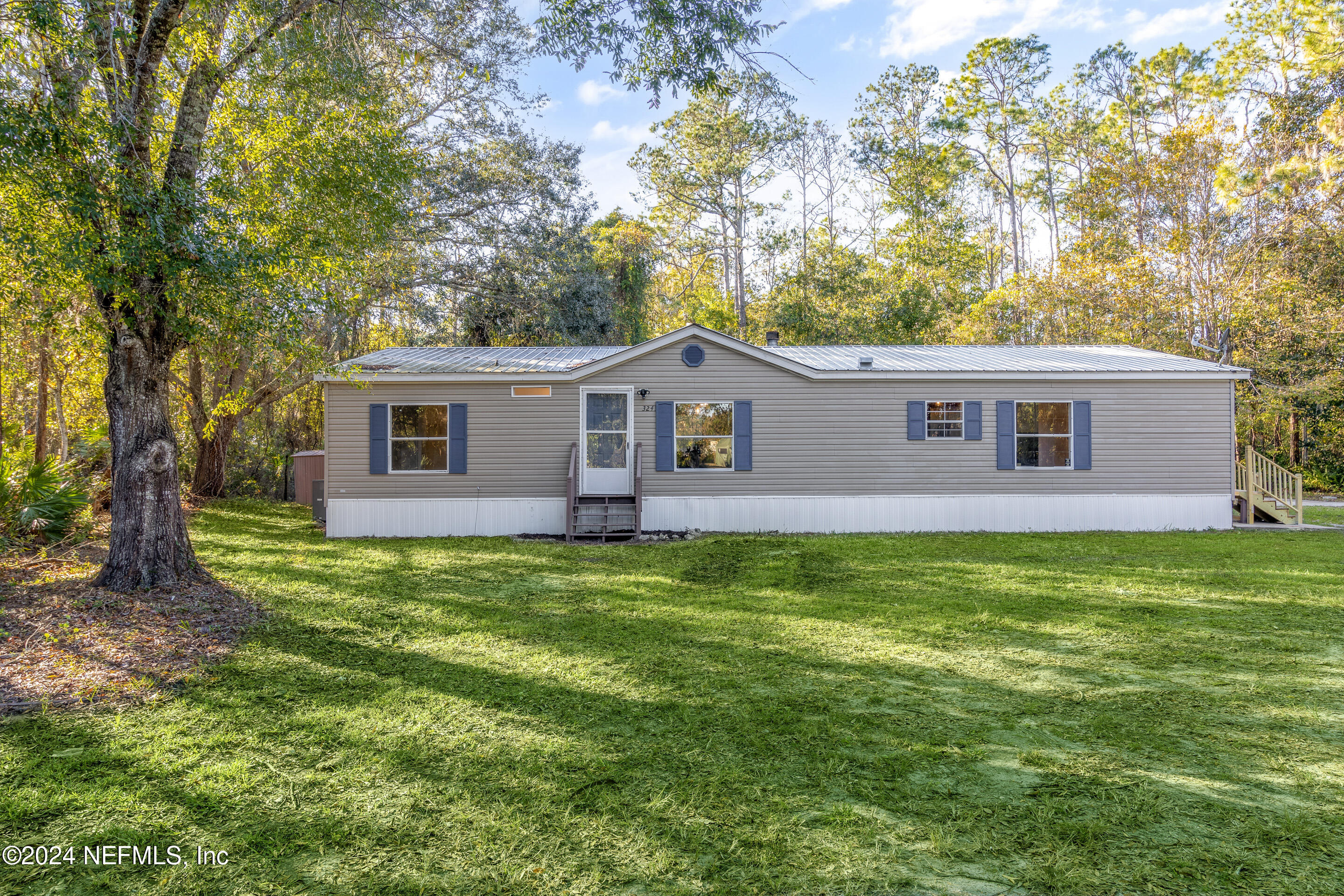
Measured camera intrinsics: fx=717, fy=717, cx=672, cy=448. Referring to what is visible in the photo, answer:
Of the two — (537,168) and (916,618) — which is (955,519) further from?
(537,168)

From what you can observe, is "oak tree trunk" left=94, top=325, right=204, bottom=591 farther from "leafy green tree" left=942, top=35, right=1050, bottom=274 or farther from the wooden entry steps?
"leafy green tree" left=942, top=35, right=1050, bottom=274

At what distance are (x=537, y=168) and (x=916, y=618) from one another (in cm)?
1518

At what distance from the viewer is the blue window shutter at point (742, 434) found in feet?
39.2

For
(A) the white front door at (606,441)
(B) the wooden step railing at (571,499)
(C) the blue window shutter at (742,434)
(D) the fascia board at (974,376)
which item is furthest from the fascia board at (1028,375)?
(B) the wooden step railing at (571,499)

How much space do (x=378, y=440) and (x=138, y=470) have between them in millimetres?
4863

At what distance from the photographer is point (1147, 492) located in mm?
12219

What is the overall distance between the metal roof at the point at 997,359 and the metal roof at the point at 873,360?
2 cm

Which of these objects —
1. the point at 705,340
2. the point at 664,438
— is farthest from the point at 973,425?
the point at 664,438

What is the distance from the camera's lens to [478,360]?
1234cm

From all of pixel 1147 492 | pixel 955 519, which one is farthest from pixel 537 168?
pixel 1147 492

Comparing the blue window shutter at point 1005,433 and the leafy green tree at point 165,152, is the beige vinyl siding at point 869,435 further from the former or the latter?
the leafy green tree at point 165,152

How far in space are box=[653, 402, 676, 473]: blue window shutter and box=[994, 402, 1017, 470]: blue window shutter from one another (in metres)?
5.51

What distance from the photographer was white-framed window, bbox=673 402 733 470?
12.0 metres

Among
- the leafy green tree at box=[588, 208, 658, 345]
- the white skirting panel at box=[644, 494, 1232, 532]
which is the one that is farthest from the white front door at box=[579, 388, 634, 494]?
the leafy green tree at box=[588, 208, 658, 345]
